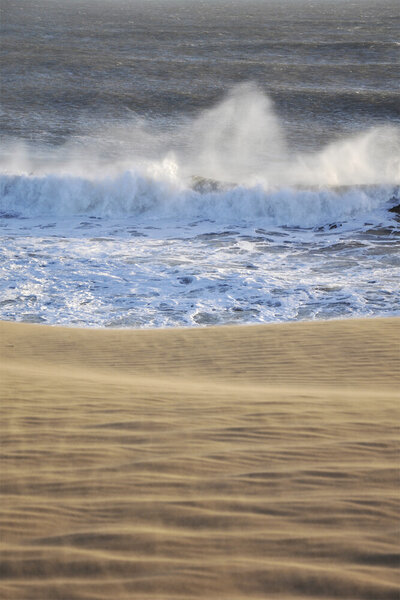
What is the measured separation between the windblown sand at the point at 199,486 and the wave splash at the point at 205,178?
11.4 m

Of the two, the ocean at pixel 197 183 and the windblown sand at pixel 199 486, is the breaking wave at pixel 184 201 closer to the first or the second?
the ocean at pixel 197 183

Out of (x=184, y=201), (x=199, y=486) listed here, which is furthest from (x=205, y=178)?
(x=199, y=486)

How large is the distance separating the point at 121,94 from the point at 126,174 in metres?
14.4

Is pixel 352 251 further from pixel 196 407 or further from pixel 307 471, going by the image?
pixel 307 471

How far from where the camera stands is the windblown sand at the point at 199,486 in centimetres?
291

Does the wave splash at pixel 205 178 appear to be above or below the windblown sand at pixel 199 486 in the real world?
below

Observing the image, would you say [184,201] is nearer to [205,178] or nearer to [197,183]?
[197,183]

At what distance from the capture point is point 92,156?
22.0m

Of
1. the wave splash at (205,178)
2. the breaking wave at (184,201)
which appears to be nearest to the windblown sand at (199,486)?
the breaking wave at (184,201)

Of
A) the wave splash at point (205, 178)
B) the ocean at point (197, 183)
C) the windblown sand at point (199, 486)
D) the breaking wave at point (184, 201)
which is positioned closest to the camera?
the windblown sand at point (199, 486)

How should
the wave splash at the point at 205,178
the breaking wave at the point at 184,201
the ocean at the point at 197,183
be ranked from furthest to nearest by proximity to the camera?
the wave splash at the point at 205,178
the breaking wave at the point at 184,201
the ocean at the point at 197,183

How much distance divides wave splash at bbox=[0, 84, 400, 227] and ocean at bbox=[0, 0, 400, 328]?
57 millimetres

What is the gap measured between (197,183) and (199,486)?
613 inches

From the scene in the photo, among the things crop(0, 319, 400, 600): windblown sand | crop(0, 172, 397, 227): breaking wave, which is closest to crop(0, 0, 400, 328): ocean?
crop(0, 172, 397, 227): breaking wave
